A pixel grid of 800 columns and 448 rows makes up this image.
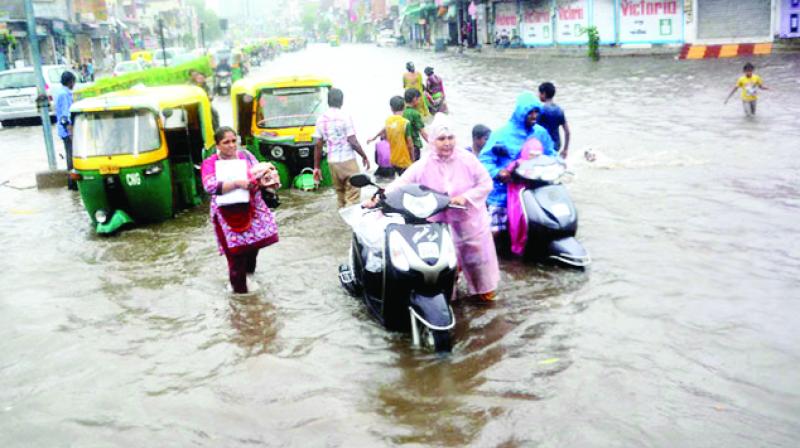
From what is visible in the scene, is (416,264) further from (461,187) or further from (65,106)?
(65,106)

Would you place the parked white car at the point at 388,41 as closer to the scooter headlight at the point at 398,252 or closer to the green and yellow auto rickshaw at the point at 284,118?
the green and yellow auto rickshaw at the point at 284,118

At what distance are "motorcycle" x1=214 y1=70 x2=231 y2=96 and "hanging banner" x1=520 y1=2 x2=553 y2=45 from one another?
19972mm

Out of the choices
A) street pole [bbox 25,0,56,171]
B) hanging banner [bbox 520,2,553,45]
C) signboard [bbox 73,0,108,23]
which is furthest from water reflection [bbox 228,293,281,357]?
signboard [bbox 73,0,108,23]

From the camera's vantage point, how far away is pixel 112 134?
376 inches

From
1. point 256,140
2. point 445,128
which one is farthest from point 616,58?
point 445,128

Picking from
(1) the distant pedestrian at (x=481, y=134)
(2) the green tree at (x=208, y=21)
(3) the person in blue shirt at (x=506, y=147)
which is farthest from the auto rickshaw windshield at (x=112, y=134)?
(2) the green tree at (x=208, y=21)

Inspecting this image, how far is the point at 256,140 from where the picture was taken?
11586 mm

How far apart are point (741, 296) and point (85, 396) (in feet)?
16.3

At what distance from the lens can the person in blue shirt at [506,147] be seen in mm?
7504

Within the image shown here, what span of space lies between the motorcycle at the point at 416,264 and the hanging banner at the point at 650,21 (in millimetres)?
32970

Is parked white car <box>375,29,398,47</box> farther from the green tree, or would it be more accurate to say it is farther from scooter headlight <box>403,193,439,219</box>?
scooter headlight <box>403,193,439,219</box>

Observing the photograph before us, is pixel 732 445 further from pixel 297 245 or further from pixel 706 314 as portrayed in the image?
pixel 297 245

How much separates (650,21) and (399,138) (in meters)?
30.9

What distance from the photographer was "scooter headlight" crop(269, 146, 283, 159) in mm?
11547
